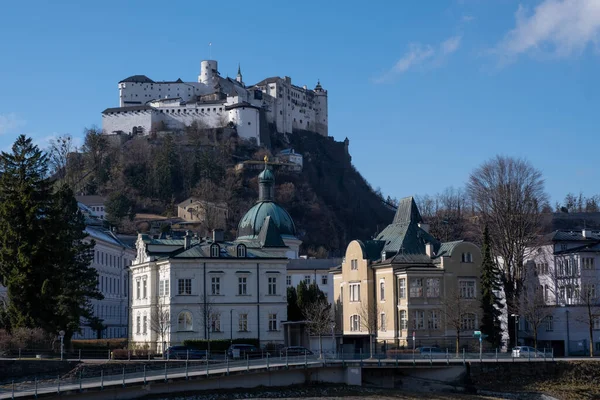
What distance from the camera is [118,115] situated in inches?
7249

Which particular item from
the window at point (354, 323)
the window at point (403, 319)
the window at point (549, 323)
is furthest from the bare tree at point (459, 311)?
the window at point (354, 323)

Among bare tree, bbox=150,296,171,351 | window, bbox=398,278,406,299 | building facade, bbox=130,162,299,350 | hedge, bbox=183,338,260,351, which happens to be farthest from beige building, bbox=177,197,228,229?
hedge, bbox=183,338,260,351

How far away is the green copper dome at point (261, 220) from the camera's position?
8862 cm

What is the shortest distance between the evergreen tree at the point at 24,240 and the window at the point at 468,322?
26.9 metres

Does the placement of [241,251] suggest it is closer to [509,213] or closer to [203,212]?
[509,213]

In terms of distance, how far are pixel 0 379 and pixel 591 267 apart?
131 ft

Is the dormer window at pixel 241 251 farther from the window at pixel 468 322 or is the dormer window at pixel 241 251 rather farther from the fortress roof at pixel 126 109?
the fortress roof at pixel 126 109

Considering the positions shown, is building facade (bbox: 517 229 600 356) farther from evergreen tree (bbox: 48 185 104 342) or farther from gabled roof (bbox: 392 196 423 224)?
evergreen tree (bbox: 48 185 104 342)

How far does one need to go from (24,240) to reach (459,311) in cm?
2684

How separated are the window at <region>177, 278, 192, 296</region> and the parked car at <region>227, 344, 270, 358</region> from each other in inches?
211

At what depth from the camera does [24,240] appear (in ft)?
180

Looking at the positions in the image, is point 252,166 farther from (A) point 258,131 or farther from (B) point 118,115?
(B) point 118,115

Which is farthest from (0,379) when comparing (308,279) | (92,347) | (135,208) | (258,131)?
(258,131)

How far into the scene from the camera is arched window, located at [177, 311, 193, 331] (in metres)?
63.8
